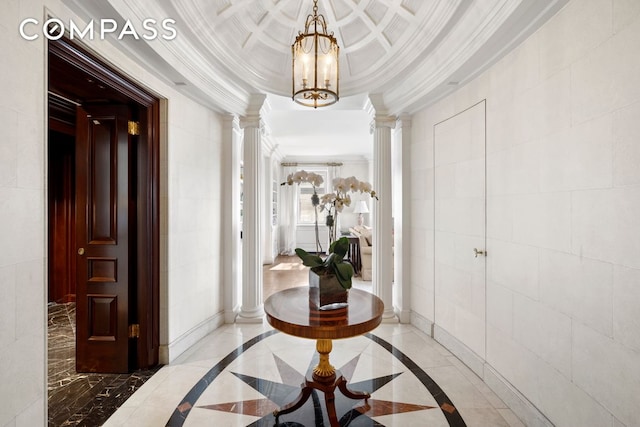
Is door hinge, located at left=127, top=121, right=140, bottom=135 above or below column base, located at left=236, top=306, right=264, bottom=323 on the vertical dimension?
above

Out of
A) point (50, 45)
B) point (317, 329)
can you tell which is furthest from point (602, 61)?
point (50, 45)

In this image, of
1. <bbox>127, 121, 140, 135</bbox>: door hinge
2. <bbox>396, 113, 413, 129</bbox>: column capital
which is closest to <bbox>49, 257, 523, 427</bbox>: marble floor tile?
<bbox>127, 121, 140, 135</bbox>: door hinge

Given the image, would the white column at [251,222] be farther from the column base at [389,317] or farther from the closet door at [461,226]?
the closet door at [461,226]

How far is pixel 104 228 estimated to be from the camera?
2.47m

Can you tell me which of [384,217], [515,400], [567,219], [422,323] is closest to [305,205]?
[384,217]

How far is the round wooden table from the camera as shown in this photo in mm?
1602

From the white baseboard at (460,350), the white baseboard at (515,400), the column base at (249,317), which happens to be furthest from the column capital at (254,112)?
the white baseboard at (515,400)

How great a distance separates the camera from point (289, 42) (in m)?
2.91

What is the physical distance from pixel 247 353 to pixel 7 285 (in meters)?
1.89

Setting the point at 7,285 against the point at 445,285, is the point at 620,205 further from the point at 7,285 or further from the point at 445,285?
the point at 7,285

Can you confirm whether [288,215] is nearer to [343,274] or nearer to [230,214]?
[230,214]

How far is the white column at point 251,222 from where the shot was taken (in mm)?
3514

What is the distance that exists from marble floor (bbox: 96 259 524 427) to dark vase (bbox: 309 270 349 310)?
71 centimetres

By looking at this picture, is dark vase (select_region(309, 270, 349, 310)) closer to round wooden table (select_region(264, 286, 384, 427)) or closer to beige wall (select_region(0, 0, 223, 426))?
round wooden table (select_region(264, 286, 384, 427))
